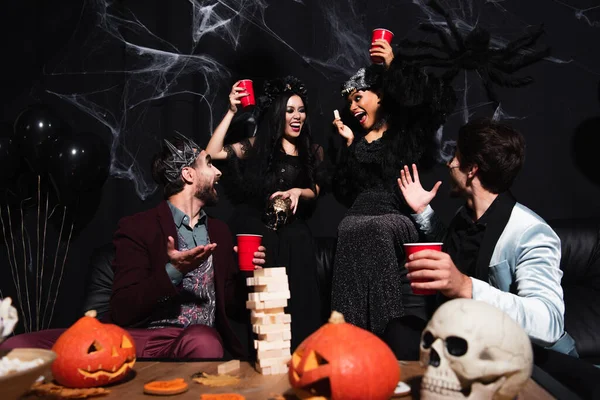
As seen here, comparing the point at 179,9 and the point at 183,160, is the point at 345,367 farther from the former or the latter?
the point at 179,9

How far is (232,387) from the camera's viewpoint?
1353mm

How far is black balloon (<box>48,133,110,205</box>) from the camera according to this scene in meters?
3.05

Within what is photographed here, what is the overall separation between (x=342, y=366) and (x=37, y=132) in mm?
2633

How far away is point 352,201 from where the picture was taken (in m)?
3.34

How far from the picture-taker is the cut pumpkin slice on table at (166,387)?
1.26 metres

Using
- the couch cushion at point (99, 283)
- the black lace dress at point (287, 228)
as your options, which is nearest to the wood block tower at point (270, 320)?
the black lace dress at point (287, 228)

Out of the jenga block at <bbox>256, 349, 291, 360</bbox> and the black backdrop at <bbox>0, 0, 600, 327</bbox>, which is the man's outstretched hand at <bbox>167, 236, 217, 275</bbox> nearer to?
the jenga block at <bbox>256, 349, 291, 360</bbox>

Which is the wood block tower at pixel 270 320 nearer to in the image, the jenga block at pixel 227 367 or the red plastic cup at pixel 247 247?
the jenga block at pixel 227 367

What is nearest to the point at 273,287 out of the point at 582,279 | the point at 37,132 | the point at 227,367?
the point at 227,367

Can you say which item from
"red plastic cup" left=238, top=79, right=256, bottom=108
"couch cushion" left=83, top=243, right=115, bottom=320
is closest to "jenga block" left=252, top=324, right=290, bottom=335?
"couch cushion" left=83, top=243, right=115, bottom=320

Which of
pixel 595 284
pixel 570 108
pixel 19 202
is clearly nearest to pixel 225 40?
pixel 19 202

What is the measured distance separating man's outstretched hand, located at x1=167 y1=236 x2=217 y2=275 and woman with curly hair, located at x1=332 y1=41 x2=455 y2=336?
1008 mm

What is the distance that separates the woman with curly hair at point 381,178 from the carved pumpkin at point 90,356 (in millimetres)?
1558

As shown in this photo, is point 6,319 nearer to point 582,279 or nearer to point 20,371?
point 20,371
